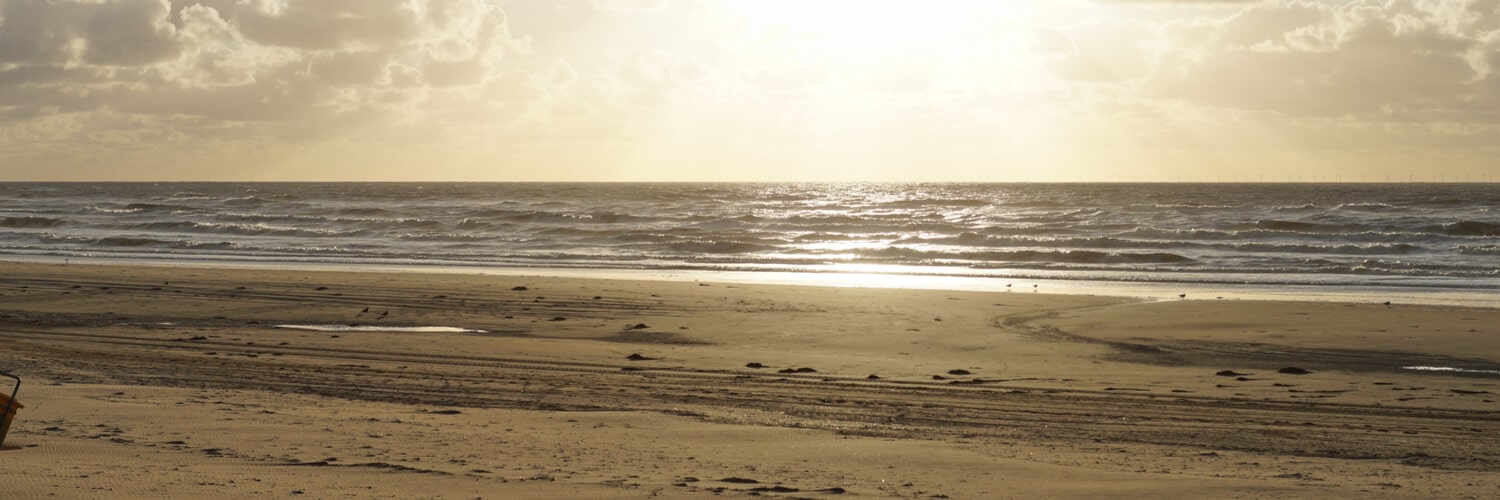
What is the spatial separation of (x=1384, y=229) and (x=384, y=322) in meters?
38.3

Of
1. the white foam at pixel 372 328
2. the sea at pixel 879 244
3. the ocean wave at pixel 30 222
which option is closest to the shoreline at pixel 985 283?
the sea at pixel 879 244

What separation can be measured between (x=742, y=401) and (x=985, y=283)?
53.4 feet

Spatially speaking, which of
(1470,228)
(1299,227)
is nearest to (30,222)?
(1299,227)

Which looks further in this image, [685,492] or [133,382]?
[133,382]

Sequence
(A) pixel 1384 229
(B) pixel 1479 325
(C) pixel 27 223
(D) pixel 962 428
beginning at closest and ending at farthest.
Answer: (D) pixel 962 428, (B) pixel 1479 325, (A) pixel 1384 229, (C) pixel 27 223

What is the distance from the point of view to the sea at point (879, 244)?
26.3 metres

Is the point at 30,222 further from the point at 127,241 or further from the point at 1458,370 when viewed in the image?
the point at 1458,370

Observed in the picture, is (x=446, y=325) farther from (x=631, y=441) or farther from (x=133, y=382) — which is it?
(x=631, y=441)

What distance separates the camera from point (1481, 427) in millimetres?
8555

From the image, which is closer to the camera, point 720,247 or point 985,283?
point 985,283

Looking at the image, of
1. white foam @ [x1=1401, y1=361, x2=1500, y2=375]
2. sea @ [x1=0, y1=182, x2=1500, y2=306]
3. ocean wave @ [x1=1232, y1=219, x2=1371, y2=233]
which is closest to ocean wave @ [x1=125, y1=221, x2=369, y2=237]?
sea @ [x1=0, y1=182, x2=1500, y2=306]

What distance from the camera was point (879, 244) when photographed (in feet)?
128

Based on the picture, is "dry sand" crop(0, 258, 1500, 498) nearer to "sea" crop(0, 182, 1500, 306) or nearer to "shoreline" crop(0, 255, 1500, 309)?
"shoreline" crop(0, 255, 1500, 309)

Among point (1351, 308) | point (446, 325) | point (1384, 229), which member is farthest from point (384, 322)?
point (1384, 229)
